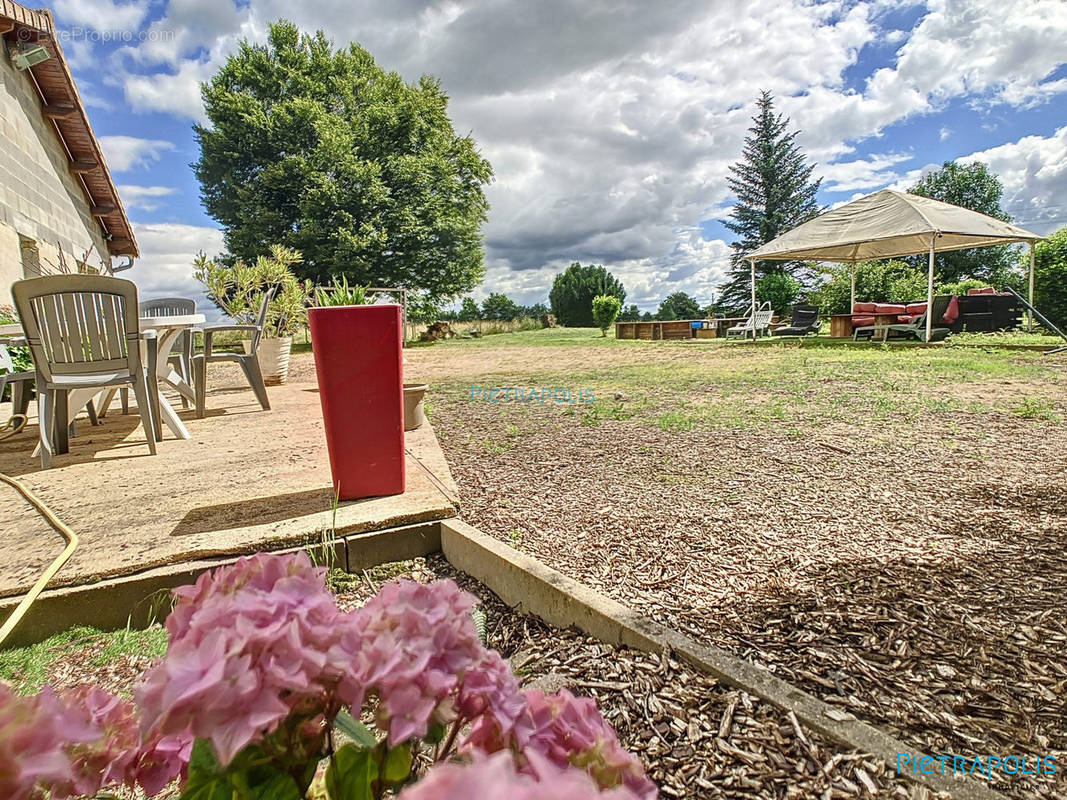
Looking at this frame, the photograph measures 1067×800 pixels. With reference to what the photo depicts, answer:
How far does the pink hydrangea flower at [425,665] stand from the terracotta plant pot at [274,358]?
6971mm

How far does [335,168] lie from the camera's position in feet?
54.6

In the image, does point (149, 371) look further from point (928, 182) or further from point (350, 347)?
point (928, 182)

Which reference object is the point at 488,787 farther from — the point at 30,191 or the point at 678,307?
the point at 678,307

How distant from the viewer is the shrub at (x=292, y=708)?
12.4 inches

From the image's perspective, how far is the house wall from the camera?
245 inches

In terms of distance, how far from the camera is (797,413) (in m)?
4.23

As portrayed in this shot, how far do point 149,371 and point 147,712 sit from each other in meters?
3.46

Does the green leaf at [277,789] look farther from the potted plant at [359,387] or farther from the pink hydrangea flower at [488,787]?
the potted plant at [359,387]

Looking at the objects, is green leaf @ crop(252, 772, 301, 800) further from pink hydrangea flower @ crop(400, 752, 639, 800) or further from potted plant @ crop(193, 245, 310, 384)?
potted plant @ crop(193, 245, 310, 384)

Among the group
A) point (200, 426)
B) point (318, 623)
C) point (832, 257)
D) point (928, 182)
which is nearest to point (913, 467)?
point (318, 623)

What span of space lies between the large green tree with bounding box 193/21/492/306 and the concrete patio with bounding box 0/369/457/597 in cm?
1433

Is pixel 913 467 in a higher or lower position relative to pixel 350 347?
lower

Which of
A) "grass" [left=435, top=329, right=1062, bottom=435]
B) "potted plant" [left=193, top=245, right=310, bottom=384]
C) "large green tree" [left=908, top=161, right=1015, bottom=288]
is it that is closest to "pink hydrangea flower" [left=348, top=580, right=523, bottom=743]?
"grass" [left=435, top=329, right=1062, bottom=435]

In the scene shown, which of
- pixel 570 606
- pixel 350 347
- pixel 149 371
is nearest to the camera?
pixel 570 606
